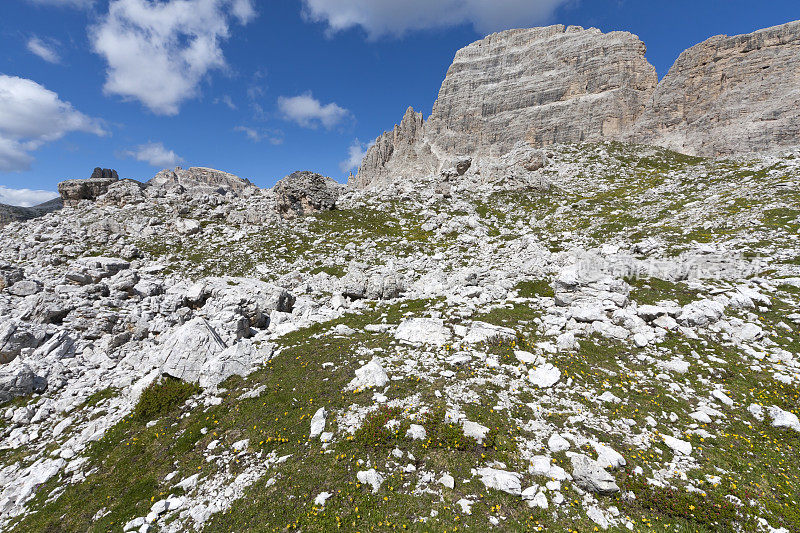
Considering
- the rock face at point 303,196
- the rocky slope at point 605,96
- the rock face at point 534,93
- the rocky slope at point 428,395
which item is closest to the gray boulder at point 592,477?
the rocky slope at point 428,395

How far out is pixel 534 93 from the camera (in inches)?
4151

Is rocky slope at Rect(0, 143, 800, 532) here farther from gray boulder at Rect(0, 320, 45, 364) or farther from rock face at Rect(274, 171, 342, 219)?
rock face at Rect(274, 171, 342, 219)

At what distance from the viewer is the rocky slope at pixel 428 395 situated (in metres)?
8.52

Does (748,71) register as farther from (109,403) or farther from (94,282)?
(94,282)

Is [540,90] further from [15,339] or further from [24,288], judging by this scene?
[15,339]

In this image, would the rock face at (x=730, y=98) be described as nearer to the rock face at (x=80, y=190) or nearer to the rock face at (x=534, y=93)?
the rock face at (x=534, y=93)

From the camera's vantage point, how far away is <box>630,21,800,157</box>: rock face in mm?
62250

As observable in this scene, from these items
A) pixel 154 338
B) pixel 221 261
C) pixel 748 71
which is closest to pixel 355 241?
pixel 221 261

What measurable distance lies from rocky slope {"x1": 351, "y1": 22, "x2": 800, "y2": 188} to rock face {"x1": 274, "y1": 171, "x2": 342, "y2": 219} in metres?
37.3

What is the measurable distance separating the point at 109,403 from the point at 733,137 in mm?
108125

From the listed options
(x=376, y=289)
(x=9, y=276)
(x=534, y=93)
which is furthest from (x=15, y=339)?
(x=534, y=93)

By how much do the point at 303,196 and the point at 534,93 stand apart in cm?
9597

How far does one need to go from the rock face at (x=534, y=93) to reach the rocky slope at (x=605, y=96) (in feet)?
1.16

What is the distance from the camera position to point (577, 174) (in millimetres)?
67312
